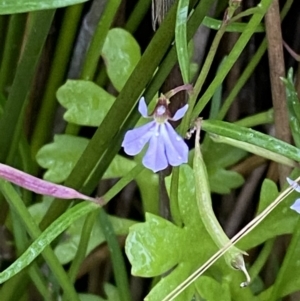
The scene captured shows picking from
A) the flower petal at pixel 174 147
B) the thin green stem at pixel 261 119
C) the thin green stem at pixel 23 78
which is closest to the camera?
the flower petal at pixel 174 147

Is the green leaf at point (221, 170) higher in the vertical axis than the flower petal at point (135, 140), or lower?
lower

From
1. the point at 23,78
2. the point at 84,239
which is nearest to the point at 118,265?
the point at 84,239

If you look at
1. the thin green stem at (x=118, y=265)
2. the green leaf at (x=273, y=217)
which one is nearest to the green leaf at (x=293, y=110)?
the green leaf at (x=273, y=217)

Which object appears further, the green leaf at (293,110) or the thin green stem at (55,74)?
the thin green stem at (55,74)

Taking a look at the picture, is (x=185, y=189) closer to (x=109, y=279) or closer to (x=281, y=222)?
(x=281, y=222)

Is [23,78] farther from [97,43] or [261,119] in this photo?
[261,119]

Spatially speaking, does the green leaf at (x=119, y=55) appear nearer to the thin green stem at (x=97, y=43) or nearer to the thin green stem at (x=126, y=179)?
the thin green stem at (x=97, y=43)

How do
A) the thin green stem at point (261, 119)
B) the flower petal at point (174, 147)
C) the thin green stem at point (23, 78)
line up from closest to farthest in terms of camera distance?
1. the flower petal at point (174, 147)
2. the thin green stem at point (23, 78)
3. the thin green stem at point (261, 119)

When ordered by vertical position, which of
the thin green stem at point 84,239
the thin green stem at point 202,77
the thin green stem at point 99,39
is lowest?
the thin green stem at point 84,239
